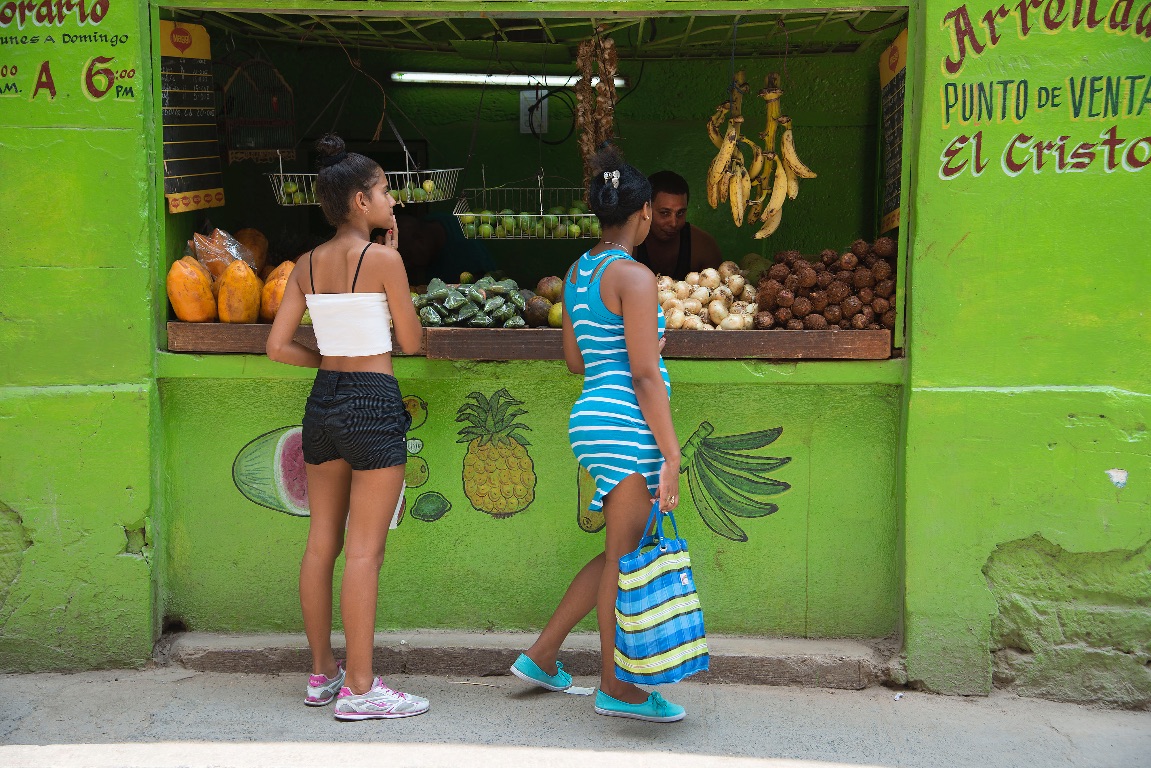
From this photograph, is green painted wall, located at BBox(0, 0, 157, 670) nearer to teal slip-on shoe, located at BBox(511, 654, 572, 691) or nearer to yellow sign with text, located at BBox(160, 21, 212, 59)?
yellow sign with text, located at BBox(160, 21, 212, 59)

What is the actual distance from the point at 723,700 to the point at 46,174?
3404mm

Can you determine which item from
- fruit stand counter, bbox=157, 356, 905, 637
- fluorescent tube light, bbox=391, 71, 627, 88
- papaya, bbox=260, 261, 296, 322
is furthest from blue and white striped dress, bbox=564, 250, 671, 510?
fluorescent tube light, bbox=391, 71, 627, 88

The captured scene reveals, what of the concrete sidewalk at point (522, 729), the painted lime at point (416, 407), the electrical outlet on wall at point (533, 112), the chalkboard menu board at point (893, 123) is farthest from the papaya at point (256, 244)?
the chalkboard menu board at point (893, 123)

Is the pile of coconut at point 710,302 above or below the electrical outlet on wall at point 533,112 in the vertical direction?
below

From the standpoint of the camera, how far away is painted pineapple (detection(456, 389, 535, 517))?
4242 mm

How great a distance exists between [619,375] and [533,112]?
Answer: 360 cm

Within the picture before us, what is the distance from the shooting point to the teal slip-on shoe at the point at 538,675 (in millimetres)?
3846

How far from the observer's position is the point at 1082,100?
12.5 feet

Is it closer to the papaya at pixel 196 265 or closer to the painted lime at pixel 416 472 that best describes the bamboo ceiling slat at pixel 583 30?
the papaya at pixel 196 265

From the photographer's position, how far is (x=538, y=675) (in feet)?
12.7

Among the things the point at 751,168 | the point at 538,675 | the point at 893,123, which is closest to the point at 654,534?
the point at 538,675

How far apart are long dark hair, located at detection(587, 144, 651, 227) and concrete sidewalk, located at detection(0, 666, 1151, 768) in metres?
1.84

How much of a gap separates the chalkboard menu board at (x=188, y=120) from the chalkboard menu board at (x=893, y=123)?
3.02 m

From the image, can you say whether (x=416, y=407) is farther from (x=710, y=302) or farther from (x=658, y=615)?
(x=658, y=615)
